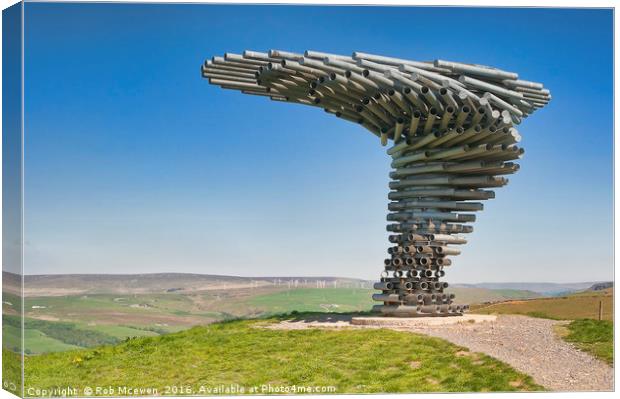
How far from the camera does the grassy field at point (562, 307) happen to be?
74.2 ft

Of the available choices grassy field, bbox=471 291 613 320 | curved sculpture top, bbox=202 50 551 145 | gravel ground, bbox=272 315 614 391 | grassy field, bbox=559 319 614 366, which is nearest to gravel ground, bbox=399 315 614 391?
gravel ground, bbox=272 315 614 391

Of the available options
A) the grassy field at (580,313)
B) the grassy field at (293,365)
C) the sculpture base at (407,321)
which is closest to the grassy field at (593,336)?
the grassy field at (580,313)

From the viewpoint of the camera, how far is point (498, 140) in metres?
20.4

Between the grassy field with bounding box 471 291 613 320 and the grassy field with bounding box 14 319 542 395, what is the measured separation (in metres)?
6.43

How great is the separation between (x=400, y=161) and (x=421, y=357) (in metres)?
6.15

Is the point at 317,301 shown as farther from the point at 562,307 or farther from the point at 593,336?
the point at 593,336

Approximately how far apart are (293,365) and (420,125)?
6980 mm

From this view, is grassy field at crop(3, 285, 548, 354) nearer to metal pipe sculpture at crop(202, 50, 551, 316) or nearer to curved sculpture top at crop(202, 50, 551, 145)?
metal pipe sculpture at crop(202, 50, 551, 316)

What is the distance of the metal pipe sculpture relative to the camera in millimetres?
19578

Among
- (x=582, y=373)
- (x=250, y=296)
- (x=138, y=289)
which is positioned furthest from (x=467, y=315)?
(x=138, y=289)

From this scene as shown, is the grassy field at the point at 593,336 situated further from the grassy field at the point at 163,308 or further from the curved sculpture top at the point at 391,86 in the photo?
the grassy field at the point at 163,308

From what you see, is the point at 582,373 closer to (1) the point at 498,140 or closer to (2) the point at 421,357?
(2) the point at 421,357

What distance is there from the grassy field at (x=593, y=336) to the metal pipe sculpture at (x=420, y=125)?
267cm

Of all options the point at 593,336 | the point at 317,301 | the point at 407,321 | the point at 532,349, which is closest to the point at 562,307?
the point at 593,336
